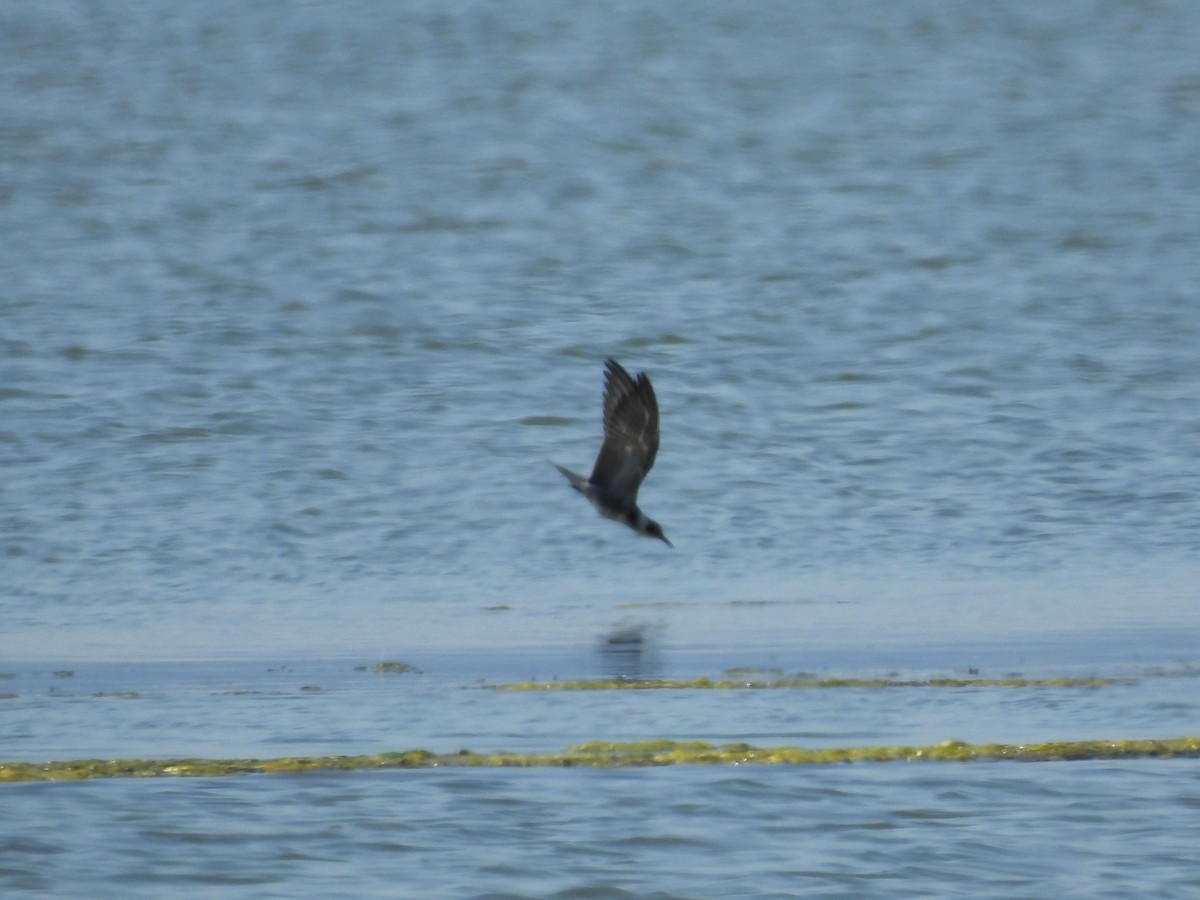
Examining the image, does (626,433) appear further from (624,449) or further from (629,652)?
(629,652)

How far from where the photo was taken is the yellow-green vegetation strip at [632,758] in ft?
24.6

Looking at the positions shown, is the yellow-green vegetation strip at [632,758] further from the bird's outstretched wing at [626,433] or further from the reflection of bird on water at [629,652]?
the bird's outstretched wing at [626,433]

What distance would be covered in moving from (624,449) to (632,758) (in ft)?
8.40

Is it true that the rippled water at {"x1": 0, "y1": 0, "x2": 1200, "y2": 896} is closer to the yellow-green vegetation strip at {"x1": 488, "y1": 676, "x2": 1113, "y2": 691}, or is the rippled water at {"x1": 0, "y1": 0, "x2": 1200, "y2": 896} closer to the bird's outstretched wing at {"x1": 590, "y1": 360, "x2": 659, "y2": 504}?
the yellow-green vegetation strip at {"x1": 488, "y1": 676, "x2": 1113, "y2": 691}

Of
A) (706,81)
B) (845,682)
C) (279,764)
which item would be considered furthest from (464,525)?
(706,81)

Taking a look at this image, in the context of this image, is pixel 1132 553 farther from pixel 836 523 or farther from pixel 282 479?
pixel 282 479

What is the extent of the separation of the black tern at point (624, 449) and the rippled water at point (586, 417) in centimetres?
48

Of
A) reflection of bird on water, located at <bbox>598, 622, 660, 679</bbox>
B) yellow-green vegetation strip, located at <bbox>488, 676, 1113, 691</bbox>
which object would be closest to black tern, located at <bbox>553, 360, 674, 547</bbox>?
reflection of bird on water, located at <bbox>598, 622, 660, 679</bbox>

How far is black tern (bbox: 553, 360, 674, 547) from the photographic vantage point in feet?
32.3

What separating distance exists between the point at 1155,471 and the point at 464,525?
382 cm

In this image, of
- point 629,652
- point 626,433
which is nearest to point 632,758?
point 629,652

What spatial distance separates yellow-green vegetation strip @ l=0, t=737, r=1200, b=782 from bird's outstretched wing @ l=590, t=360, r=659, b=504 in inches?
92.0

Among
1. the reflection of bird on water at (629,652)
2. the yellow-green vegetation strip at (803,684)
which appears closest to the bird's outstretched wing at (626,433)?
the reflection of bird on water at (629,652)

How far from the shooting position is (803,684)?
8.70 m
